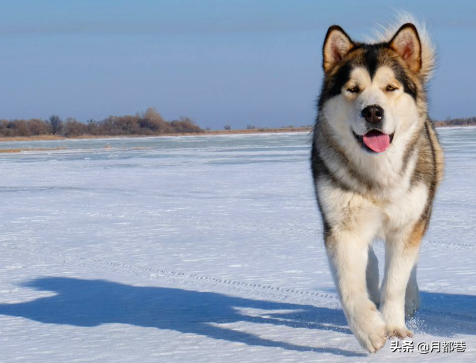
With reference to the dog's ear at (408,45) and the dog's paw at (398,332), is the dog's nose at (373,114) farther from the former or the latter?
the dog's paw at (398,332)

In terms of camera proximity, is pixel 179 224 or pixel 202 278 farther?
pixel 179 224

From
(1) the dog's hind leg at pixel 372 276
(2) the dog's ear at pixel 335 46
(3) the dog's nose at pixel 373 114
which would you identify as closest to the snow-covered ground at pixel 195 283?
(1) the dog's hind leg at pixel 372 276

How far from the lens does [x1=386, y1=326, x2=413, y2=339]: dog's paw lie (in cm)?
364

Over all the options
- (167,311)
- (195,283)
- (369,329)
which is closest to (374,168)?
(369,329)

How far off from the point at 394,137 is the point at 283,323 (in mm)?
1239

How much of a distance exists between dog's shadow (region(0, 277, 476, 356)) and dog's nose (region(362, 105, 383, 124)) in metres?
1.16

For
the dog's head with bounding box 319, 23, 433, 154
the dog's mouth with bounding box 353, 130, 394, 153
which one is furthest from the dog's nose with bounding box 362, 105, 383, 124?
the dog's mouth with bounding box 353, 130, 394, 153

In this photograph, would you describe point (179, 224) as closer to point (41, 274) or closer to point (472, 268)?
point (41, 274)

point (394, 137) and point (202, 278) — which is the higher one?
point (394, 137)

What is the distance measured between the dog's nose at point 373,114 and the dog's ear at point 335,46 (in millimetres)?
579

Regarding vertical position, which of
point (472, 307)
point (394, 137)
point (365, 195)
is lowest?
point (472, 307)

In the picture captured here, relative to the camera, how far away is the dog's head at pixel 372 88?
3.53 meters

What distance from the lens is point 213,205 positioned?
9.80 meters

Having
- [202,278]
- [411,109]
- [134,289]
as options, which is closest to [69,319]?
[134,289]
